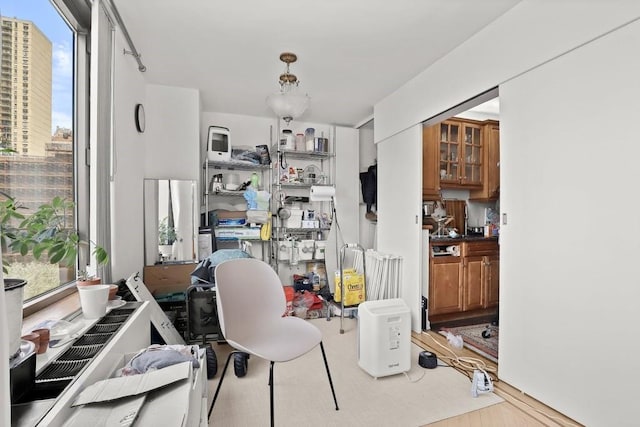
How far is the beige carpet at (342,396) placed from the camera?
5.87 ft

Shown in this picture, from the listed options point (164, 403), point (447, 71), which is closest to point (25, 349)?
point (164, 403)

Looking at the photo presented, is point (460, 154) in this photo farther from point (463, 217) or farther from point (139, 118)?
point (139, 118)

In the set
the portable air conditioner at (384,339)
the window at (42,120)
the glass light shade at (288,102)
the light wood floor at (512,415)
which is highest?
the glass light shade at (288,102)

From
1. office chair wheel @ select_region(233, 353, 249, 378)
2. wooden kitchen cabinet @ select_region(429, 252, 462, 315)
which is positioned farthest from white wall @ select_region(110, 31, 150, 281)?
wooden kitchen cabinet @ select_region(429, 252, 462, 315)

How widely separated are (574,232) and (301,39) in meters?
2.36

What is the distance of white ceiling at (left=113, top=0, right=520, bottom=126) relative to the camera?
211 centimetres

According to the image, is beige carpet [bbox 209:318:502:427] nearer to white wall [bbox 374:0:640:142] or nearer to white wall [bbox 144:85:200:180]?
white wall [bbox 144:85:200:180]

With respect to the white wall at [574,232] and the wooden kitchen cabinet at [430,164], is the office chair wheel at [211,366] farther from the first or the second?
the wooden kitchen cabinet at [430,164]

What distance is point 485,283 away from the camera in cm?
361

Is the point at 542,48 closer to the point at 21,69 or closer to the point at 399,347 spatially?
the point at 399,347

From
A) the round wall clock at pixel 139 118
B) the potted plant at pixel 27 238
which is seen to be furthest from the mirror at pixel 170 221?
the potted plant at pixel 27 238

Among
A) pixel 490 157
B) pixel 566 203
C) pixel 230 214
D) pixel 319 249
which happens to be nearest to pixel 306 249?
pixel 319 249

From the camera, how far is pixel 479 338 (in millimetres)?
2982

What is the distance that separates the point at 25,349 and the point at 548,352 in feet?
8.39
